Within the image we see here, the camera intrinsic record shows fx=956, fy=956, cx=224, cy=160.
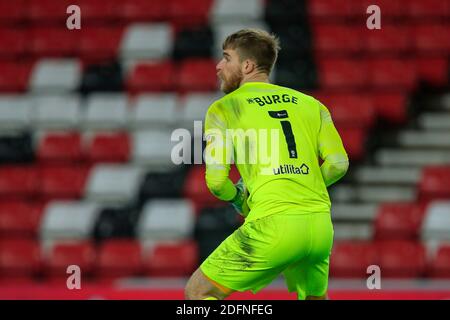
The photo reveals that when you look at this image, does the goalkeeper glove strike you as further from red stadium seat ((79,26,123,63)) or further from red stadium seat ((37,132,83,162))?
red stadium seat ((79,26,123,63))

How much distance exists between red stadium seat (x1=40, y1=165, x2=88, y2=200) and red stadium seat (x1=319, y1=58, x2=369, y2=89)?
1988mm

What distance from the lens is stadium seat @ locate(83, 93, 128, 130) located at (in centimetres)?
751

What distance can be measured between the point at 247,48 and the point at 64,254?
380 cm

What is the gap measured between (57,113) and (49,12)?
112 centimetres

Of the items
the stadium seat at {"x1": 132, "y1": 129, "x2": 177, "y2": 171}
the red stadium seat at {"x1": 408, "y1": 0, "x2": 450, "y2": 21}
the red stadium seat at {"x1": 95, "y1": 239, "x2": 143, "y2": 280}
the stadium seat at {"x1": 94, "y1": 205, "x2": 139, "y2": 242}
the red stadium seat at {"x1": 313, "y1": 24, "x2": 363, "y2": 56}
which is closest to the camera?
the red stadium seat at {"x1": 95, "y1": 239, "x2": 143, "y2": 280}

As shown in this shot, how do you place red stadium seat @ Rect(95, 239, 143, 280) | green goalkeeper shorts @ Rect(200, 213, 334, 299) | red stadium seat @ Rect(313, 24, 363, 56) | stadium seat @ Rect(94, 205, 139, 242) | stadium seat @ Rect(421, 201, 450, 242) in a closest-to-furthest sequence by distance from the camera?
green goalkeeper shorts @ Rect(200, 213, 334, 299) < stadium seat @ Rect(421, 201, 450, 242) < red stadium seat @ Rect(95, 239, 143, 280) < stadium seat @ Rect(94, 205, 139, 242) < red stadium seat @ Rect(313, 24, 363, 56)

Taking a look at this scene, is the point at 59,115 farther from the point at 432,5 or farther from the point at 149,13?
the point at 432,5

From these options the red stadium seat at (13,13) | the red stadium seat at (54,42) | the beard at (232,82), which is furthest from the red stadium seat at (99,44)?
the beard at (232,82)

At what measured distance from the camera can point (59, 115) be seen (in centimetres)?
759

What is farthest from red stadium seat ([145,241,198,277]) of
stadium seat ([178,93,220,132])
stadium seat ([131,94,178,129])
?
stadium seat ([131,94,178,129])

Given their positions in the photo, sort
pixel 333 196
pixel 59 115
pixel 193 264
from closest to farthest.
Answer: pixel 193 264 < pixel 333 196 < pixel 59 115

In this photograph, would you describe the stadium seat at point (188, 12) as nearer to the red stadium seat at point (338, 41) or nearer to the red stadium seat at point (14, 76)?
the red stadium seat at point (338, 41)
